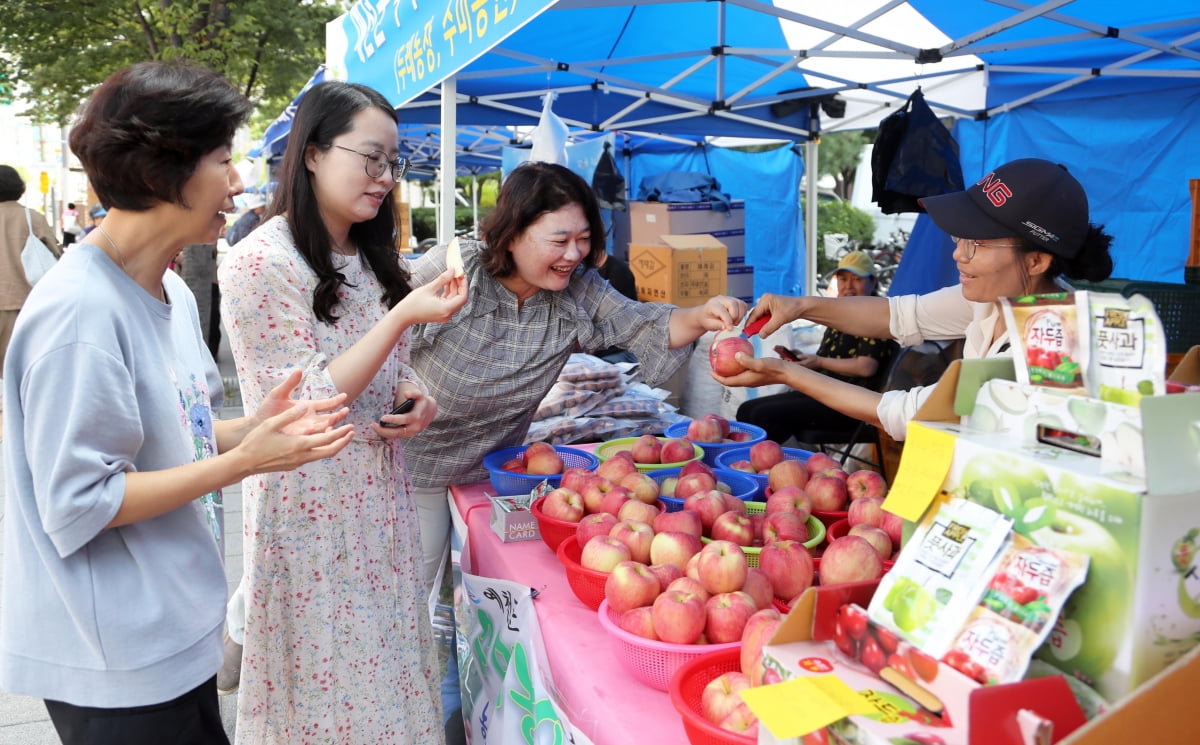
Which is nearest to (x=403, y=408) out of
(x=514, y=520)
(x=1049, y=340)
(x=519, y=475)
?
(x=514, y=520)

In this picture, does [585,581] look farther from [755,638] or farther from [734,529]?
[755,638]

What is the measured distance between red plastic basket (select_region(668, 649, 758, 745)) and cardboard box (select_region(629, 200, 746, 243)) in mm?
6095

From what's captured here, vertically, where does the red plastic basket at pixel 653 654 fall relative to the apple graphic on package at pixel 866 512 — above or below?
below

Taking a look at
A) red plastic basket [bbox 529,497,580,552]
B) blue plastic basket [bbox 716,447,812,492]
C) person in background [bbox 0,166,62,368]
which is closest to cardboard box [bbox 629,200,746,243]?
blue plastic basket [bbox 716,447,812,492]

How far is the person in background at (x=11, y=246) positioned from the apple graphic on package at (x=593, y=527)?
7038 millimetres

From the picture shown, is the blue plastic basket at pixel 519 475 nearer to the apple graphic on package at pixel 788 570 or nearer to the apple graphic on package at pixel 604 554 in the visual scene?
the apple graphic on package at pixel 604 554

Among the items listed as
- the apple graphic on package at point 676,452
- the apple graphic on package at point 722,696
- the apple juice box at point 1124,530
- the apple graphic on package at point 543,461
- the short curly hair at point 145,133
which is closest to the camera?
the apple juice box at point 1124,530

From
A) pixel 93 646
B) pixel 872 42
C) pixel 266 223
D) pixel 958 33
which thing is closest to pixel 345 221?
pixel 266 223

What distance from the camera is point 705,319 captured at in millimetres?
2791

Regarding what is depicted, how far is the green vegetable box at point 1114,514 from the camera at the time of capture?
1.01 metres

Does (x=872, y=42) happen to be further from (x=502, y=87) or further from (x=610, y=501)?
(x=610, y=501)

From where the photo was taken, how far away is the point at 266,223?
2182 millimetres

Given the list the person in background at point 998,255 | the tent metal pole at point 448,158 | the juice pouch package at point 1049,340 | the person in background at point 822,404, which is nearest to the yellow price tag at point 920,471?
the juice pouch package at point 1049,340

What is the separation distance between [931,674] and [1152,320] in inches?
21.3
